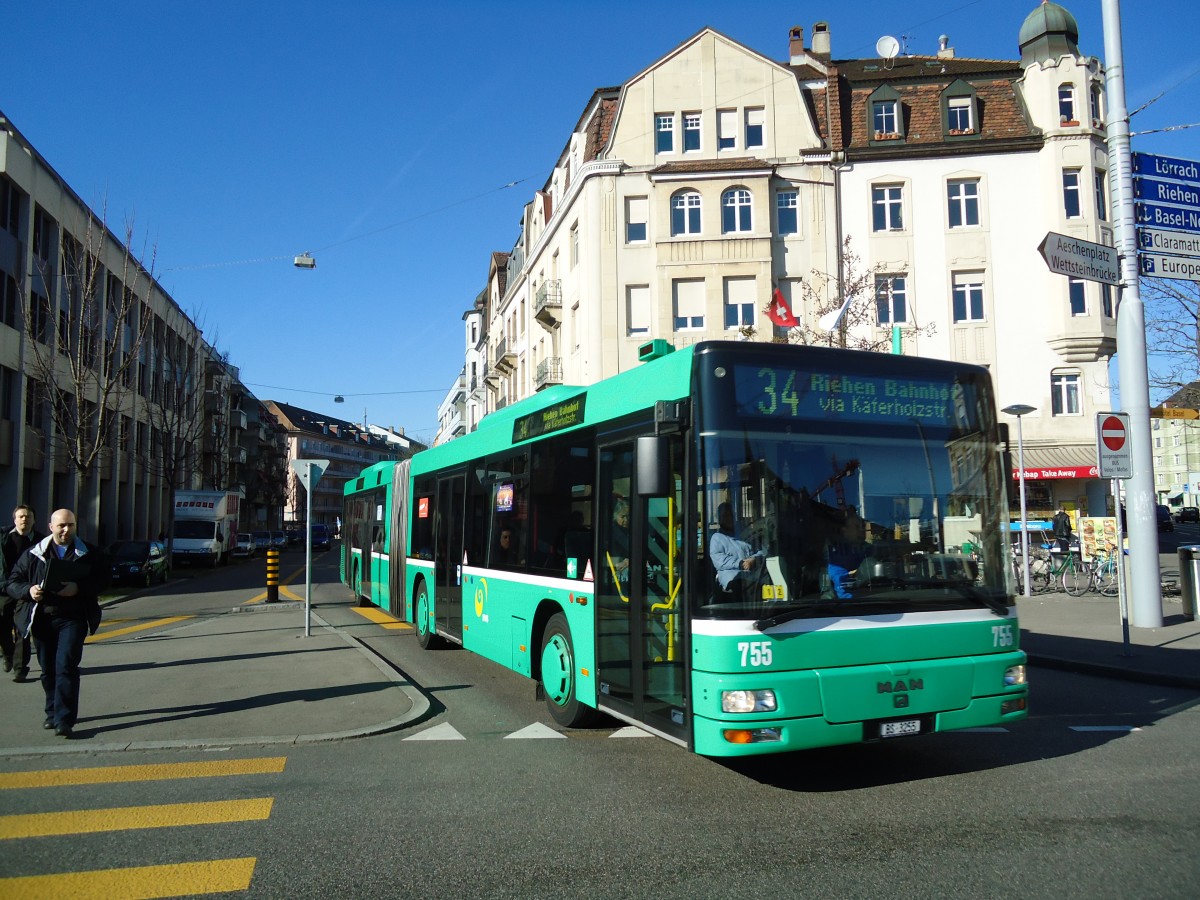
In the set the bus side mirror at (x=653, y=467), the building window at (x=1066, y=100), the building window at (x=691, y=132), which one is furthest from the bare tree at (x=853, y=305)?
the bus side mirror at (x=653, y=467)

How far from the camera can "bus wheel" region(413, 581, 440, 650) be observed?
13.3m

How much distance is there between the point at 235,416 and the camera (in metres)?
91.5

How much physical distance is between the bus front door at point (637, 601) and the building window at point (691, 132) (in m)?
29.1

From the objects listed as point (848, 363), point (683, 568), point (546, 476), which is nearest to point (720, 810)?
point (683, 568)

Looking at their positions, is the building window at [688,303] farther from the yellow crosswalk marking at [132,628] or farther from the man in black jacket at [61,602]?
the man in black jacket at [61,602]

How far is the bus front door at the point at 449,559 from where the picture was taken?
11.8m

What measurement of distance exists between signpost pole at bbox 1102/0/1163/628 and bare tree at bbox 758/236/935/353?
9624 mm

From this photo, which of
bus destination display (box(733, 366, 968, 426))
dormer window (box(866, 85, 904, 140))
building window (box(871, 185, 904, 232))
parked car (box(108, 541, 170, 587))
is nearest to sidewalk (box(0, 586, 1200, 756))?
bus destination display (box(733, 366, 968, 426))

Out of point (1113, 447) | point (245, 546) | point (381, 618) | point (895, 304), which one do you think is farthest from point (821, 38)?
point (245, 546)

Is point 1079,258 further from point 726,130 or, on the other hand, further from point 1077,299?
point 726,130

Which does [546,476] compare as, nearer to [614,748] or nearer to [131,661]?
[614,748]

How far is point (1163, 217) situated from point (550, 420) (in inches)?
416

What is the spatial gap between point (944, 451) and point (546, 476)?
142 inches

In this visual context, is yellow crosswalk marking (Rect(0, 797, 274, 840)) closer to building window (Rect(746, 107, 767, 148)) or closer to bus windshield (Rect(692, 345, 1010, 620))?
bus windshield (Rect(692, 345, 1010, 620))
